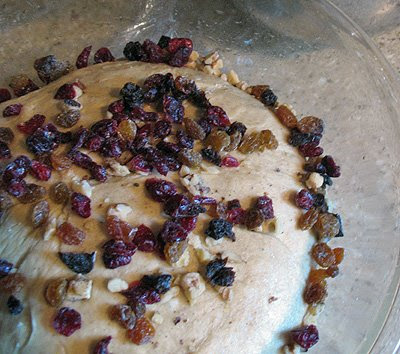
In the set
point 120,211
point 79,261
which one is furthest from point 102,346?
point 120,211

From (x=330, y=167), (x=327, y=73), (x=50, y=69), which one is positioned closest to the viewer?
(x=330, y=167)

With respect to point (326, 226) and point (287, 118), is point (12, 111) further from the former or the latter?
→ point (326, 226)

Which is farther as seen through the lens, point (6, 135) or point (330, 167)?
point (330, 167)

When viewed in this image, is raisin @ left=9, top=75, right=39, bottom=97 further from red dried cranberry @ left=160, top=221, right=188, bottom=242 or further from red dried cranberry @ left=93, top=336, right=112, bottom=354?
red dried cranberry @ left=93, top=336, right=112, bottom=354

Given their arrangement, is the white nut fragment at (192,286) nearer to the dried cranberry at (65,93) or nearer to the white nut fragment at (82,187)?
the white nut fragment at (82,187)

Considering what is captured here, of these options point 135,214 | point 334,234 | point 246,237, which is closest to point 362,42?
point 334,234

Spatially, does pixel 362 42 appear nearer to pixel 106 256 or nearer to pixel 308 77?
pixel 308 77
